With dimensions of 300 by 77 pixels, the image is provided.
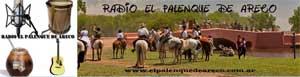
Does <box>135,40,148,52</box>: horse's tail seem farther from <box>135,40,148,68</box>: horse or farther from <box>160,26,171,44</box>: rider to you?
<box>160,26,171,44</box>: rider

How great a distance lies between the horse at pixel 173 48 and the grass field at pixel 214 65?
5 cm

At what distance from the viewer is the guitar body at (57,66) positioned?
645cm

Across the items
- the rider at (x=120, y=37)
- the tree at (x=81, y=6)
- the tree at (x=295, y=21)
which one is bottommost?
the rider at (x=120, y=37)

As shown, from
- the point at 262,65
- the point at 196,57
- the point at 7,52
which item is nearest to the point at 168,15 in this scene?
the point at 196,57

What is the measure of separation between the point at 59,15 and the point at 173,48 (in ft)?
4.27

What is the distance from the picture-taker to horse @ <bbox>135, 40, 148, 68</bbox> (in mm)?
6588

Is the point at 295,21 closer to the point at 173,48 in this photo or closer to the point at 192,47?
the point at 192,47

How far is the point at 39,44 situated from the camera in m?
6.41

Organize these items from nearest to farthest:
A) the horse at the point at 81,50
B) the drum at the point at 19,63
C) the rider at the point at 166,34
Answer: the drum at the point at 19,63, the horse at the point at 81,50, the rider at the point at 166,34

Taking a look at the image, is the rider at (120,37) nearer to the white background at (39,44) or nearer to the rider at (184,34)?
the white background at (39,44)

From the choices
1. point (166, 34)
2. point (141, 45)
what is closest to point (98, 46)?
point (141, 45)

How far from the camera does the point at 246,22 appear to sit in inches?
259

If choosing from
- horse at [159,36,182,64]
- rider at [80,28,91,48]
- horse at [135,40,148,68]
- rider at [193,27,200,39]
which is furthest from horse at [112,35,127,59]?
rider at [193,27,200,39]

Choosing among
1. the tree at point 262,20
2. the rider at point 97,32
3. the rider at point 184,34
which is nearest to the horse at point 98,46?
the rider at point 97,32
